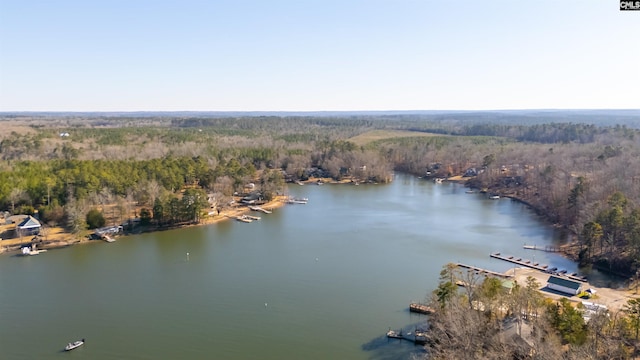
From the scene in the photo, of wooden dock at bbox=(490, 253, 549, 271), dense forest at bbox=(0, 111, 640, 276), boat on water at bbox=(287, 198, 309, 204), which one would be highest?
dense forest at bbox=(0, 111, 640, 276)

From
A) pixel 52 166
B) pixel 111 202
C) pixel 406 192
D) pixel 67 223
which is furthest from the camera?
pixel 406 192

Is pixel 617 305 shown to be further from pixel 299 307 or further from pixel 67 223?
pixel 67 223

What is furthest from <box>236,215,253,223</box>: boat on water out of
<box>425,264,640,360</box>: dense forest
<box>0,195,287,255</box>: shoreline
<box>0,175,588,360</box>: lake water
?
<box>425,264,640,360</box>: dense forest

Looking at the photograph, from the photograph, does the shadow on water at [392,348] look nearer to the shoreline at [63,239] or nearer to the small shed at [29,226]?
the shoreline at [63,239]

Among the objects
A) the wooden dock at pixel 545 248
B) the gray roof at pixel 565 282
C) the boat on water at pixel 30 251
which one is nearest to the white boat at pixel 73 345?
the boat on water at pixel 30 251

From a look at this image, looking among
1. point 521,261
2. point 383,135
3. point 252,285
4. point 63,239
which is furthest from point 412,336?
point 383,135

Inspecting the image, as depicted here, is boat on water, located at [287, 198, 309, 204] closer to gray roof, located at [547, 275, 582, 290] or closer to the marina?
the marina

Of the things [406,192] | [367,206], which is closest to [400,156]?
[406,192]
